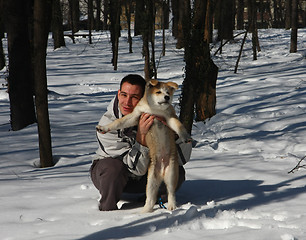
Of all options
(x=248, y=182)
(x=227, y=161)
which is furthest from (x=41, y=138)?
(x=248, y=182)

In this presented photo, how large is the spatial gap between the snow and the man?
0.23 meters

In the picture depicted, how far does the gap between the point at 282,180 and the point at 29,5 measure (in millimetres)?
7310

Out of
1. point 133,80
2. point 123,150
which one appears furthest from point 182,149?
point 133,80

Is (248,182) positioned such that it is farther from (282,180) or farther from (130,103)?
(130,103)

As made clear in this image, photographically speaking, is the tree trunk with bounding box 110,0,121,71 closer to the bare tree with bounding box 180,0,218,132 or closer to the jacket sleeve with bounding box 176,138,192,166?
the bare tree with bounding box 180,0,218,132

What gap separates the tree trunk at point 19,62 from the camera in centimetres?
873

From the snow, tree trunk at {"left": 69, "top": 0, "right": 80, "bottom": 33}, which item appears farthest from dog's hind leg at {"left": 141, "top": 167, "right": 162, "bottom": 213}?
tree trunk at {"left": 69, "top": 0, "right": 80, "bottom": 33}

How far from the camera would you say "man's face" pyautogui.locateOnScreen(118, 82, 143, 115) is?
12.6 ft

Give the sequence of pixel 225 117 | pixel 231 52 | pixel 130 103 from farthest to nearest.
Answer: pixel 231 52 < pixel 225 117 < pixel 130 103

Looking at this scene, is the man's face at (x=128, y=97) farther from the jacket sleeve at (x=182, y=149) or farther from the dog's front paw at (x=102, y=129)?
the jacket sleeve at (x=182, y=149)

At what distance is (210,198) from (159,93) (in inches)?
52.1

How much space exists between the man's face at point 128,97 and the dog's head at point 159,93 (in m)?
0.25

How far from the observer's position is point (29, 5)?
952cm

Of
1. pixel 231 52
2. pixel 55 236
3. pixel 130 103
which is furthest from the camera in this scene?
pixel 231 52
